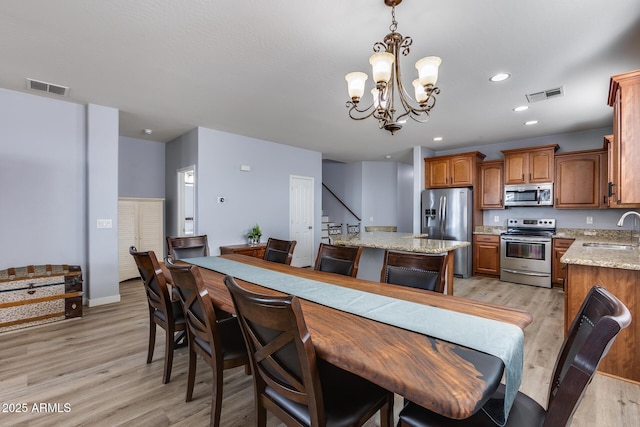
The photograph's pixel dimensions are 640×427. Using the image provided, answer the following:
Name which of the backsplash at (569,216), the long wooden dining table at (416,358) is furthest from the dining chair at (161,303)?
the backsplash at (569,216)

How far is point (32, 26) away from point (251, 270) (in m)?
2.39

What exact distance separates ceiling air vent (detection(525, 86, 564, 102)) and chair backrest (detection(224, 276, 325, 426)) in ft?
12.3

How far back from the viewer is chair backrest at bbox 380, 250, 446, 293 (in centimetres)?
191

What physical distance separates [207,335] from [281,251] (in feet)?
4.67

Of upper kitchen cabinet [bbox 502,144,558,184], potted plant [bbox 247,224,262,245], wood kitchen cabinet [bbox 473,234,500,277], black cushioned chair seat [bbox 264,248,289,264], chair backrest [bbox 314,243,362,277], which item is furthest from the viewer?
wood kitchen cabinet [bbox 473,234,500,277]

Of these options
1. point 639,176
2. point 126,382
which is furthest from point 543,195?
point 126,382

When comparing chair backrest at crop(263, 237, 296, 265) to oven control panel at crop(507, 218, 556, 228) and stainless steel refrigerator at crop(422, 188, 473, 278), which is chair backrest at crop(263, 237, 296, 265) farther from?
oven control panel at crop(507, 218, 556, 228)

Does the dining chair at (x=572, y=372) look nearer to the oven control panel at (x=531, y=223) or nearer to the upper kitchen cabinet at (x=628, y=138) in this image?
the upper kitchen cabinet at (x=628, y=138)

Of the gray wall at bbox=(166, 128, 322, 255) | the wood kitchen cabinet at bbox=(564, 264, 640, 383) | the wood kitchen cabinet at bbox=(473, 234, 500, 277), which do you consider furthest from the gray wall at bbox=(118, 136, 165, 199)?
the wood kitchen cabinet at bbox=(564, 264, 640, 383)

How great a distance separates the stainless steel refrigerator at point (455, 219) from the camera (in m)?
5.46

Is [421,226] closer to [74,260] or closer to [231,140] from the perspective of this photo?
[231,140]

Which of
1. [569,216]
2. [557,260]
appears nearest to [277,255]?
[557,260]

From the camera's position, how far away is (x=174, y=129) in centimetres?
483

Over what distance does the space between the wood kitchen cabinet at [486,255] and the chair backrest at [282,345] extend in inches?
209
